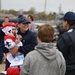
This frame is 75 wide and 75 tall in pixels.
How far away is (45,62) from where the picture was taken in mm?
3383

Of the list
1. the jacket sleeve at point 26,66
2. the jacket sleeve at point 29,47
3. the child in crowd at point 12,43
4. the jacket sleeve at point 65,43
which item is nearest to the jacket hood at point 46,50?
the jacket sleeve at point 26,66

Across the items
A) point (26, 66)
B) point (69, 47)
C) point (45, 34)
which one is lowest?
point (26, 66)

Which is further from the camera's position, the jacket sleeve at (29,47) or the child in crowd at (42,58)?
the jacket sleeve at (29,47)

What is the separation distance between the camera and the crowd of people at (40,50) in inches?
133

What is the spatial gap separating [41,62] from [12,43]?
3.23 feet

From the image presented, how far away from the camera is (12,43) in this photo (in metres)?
4.21

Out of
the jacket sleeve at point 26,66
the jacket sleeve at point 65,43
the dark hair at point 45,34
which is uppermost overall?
the dark hair at point 45,34

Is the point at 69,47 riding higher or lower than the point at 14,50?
higher

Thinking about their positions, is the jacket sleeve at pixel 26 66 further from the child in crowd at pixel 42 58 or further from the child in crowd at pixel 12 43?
the child in crowd at pixel 12 43

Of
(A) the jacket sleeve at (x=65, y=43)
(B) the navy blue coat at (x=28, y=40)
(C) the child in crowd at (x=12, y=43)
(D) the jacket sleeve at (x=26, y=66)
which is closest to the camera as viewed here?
(D) the jacket sleeve at (x=26, y=66)

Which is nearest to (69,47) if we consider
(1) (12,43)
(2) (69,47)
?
(2) (69,47)

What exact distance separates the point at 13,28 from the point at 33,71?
1.39m

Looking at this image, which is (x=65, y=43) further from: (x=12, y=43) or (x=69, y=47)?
(x=12, y=43)

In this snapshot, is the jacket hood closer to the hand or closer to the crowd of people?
the crowd of people
